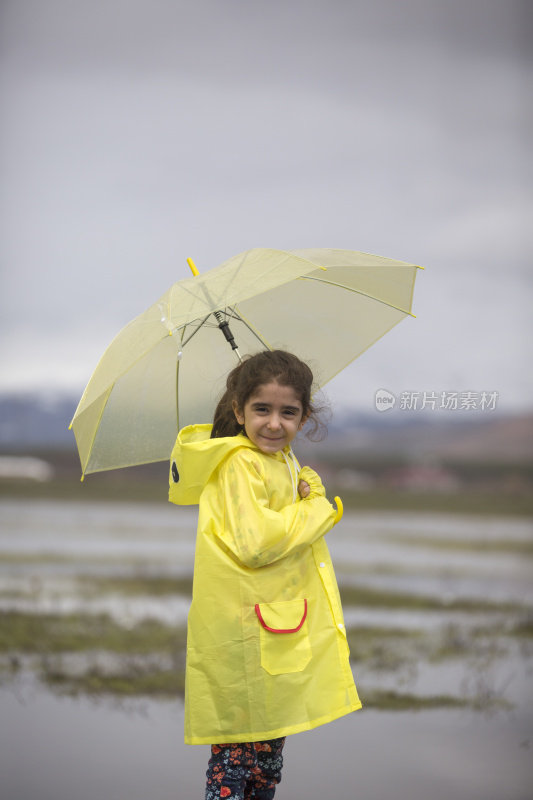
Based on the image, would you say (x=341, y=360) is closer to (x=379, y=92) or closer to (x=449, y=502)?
(x=379, y=92)

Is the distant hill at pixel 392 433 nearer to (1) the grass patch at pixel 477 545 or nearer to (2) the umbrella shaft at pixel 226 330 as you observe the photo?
(1) the grass patch at pixel 477 545

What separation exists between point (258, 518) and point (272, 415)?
0.24 meters

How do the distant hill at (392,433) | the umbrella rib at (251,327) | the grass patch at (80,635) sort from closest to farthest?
the umbrella rib at (251,327) → the grass patch at (80,635) → the distant hill at (392,433)

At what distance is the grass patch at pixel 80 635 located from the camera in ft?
13.5

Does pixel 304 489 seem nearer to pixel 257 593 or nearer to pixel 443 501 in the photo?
pixel 257 593

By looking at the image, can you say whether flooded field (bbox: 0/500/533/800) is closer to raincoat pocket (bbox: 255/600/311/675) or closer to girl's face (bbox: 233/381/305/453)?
raincoat pocket (bbox: 255/600/311/675)

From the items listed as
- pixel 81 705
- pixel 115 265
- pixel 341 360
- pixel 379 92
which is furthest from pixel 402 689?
pixel 379 92

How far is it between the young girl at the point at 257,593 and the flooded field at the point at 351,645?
84 cm

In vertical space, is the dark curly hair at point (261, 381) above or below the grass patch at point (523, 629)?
above

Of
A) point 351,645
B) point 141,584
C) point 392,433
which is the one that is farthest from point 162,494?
point 351,645

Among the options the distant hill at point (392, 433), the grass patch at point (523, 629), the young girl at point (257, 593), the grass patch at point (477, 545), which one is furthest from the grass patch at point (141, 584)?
the young girl at point (257, 593)

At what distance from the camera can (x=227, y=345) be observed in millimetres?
2453

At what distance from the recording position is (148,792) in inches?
106


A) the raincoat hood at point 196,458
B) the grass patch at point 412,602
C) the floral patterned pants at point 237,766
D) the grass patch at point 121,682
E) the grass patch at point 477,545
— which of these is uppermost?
the raincoat hood at point 196,458
